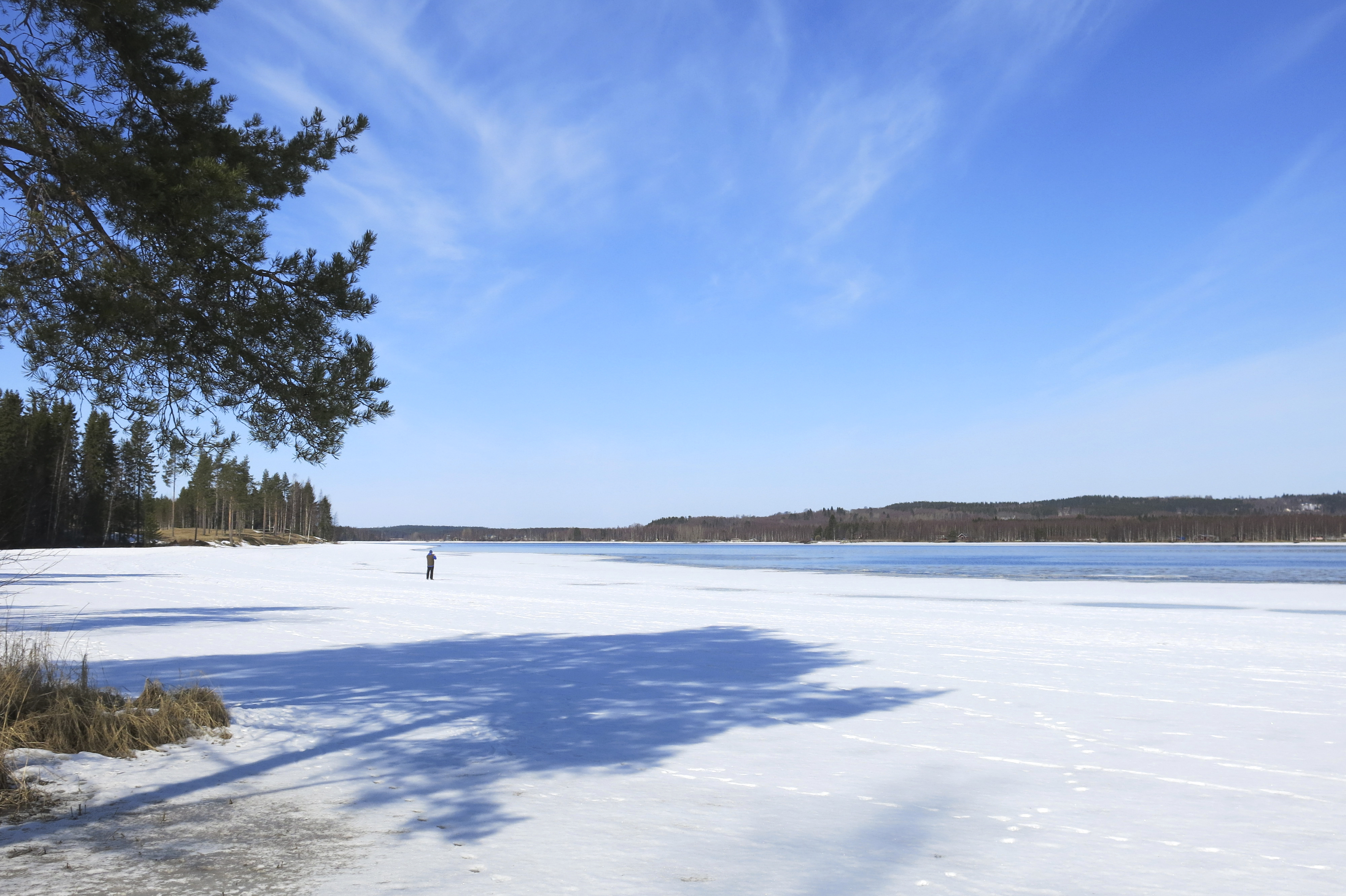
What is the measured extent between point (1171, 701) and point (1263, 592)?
23.0 meters

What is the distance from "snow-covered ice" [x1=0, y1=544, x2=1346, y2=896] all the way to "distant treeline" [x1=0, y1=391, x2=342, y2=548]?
8.20 feet

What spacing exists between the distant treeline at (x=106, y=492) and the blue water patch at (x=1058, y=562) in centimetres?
3475

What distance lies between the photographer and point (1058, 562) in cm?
6375

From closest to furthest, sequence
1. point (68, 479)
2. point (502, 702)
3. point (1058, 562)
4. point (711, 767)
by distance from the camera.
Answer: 1. point (711, 767)
2. point (502, 702)
3. point (68, 479)
4. point (1058, 562)

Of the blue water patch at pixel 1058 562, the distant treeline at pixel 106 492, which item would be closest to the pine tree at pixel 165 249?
the distant treeline at pixel 106 492

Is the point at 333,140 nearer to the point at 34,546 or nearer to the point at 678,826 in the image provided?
the point at 678,826

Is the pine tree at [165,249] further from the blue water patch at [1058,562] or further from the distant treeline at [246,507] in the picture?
the distant treeline at [246,507]

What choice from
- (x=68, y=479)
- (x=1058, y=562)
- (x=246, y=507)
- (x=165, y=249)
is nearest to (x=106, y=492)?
(x=165, y=249)

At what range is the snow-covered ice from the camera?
4.41m

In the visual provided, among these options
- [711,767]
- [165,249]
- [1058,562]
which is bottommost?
[711,767]

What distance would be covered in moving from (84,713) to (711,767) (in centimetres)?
494

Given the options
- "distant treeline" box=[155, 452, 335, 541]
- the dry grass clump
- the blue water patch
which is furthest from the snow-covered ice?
"distant treeline" box=[155, 452, 335, 541]

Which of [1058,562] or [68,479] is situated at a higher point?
[68,479]

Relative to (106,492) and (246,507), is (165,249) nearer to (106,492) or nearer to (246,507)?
(106,492)
